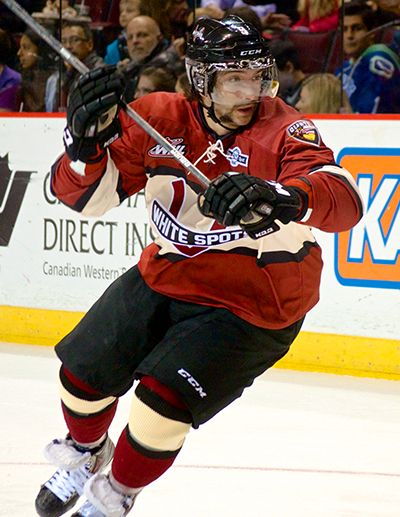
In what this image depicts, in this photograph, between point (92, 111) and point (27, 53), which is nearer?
point (92, 111)

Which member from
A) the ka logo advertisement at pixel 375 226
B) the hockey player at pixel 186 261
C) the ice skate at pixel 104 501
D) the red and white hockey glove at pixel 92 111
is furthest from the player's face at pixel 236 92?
the ka logo advertisement at pixel 375 226

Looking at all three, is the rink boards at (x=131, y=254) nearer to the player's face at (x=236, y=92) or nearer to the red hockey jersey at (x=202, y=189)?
the red hockey jersey at (x=202, y=189)

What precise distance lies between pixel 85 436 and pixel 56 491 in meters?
0.15

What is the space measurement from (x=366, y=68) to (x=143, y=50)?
50.4 inches

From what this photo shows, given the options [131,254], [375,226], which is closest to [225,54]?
[375,226]

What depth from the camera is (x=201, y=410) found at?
1.39m

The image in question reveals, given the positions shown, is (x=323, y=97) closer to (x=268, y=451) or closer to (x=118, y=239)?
(x=118, y=239)

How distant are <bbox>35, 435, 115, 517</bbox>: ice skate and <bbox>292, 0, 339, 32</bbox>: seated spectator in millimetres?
2615

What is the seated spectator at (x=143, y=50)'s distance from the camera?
12.3 feet

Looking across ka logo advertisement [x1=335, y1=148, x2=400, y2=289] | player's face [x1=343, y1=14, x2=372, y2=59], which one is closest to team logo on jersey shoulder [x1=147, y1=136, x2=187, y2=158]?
ka logo advertisement [x1=335, y1=148, x2=400, y2=289]

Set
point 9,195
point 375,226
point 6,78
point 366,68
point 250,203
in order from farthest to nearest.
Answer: point 6,78, point 9,195, point 366,68, point 375,226, point 250,203

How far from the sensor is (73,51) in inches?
154

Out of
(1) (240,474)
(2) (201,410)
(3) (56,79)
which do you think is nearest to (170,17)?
(3) (56,79)

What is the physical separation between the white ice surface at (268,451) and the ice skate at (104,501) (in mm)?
358
